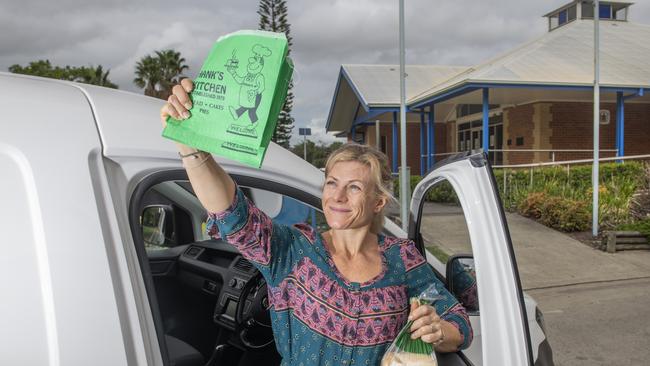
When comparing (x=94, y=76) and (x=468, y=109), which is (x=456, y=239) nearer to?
(x=468, y=109)

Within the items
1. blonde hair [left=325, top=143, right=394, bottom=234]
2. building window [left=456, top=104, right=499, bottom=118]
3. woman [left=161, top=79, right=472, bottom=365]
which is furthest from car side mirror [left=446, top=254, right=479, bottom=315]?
building window [left=456, top=104, right=499, bottom=118]

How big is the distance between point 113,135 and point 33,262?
0.39 m

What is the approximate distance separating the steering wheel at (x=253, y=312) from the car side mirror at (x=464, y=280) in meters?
0.79

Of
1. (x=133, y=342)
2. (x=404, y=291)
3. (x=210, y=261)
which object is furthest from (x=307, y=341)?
(x=210, y=261)

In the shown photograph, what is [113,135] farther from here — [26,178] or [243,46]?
[243,46]

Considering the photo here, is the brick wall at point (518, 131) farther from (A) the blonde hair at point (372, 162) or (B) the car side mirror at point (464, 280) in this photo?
(A) the blonde hair at point (372, 162)

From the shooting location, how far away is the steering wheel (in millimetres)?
2303

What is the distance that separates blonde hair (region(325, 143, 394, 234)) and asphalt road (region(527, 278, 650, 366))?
10.6 ft

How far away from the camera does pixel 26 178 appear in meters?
1.20

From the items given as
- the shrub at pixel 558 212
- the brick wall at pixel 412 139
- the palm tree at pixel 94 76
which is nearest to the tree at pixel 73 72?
the palm tree at pixel 94 76

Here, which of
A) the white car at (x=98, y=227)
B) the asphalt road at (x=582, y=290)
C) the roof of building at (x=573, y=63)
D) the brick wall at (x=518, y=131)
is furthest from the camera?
the brick wall at (x=518, y=131)

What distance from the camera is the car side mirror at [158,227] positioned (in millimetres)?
3076

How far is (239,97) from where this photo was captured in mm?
1231

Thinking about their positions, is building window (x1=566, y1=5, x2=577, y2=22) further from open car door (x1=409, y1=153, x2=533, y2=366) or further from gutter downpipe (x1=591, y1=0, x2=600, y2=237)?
open car door (x1=409, y1=153, x2=533, y2=366)
